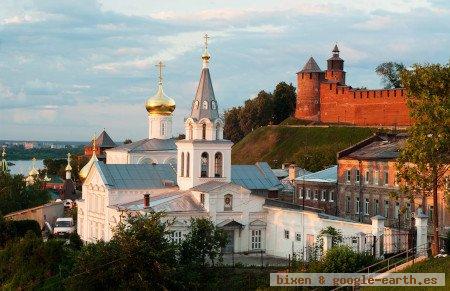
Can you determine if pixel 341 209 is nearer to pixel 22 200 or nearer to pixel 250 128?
pixel 22 200

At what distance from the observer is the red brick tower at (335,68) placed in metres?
88.8

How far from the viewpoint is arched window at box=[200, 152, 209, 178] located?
38375 millimetres

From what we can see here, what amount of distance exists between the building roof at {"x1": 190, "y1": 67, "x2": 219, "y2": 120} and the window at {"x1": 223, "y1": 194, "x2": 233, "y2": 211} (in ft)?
13.3

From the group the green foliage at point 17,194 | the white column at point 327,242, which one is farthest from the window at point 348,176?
the green foliage at point 17,194

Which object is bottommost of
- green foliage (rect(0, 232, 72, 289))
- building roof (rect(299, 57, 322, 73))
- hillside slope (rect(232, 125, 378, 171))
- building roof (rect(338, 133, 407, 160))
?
green foliage (rect(0, 232, 72, 289))

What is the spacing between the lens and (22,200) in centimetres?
5325

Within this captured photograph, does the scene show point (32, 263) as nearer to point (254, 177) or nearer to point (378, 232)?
point (378, 232)

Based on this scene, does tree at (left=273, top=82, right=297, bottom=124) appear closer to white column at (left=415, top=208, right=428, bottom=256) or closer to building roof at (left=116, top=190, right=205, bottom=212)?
building roof at (left=116, top=190, right=205, bottom=212)

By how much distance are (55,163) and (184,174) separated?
68.1 metres

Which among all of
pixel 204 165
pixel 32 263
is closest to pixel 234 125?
pixel 204 165

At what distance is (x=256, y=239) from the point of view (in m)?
36.6

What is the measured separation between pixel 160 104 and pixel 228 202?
46.6ft

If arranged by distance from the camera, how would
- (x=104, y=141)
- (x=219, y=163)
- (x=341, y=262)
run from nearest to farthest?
(x=341, y=262)
(x=219, y=163)
(x=104, y=141)

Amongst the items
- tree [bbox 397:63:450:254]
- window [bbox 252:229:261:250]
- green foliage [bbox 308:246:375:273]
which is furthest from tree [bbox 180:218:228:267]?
tree [bbox 397:63:450:254]
